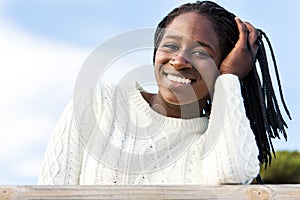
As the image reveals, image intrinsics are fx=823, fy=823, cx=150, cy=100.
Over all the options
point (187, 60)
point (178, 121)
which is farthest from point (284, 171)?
point (187, 60)

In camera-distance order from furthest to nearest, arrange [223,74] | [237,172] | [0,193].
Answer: [223,74], [237,172], [0,193]

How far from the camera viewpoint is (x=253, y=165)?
2074mm

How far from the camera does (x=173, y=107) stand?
223cm

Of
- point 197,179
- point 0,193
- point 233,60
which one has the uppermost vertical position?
point 233,60

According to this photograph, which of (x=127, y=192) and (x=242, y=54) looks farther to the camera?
(x=242, y=54)

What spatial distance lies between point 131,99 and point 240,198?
1.71 ft

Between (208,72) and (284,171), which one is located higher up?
(208,72)

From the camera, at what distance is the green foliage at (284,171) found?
1090 cm

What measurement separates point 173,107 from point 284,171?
9.12 metres

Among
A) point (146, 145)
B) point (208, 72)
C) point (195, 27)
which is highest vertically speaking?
point (195, 27)

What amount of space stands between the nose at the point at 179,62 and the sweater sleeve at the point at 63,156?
0.98ft

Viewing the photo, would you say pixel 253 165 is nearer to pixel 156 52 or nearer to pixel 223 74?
pixel 223 74

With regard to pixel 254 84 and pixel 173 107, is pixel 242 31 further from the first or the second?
pixel 173 107

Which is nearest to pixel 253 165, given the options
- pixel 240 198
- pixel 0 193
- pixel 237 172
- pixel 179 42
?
pixel 237 172
